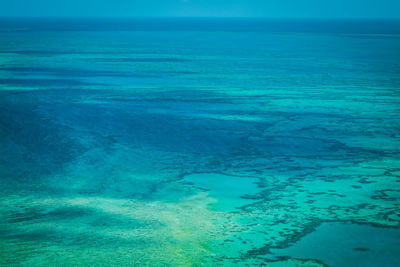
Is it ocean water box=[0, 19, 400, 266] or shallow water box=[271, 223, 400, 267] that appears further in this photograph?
ocean water box=[0, 19, 400, 266]

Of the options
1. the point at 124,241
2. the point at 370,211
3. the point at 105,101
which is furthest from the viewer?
the point at 105,101

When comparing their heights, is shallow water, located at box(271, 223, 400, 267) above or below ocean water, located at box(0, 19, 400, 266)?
below

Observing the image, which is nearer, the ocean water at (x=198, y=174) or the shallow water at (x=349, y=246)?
the shallow water at (x=349, y=246)

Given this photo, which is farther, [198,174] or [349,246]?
[198,174]

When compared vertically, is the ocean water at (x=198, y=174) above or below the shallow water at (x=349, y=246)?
above

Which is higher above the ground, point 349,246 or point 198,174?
point 198,174

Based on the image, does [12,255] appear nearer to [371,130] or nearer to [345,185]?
[345,185]

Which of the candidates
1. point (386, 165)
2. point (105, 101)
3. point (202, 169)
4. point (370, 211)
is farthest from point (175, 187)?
point (105, 101)

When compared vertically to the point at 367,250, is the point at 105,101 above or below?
above
